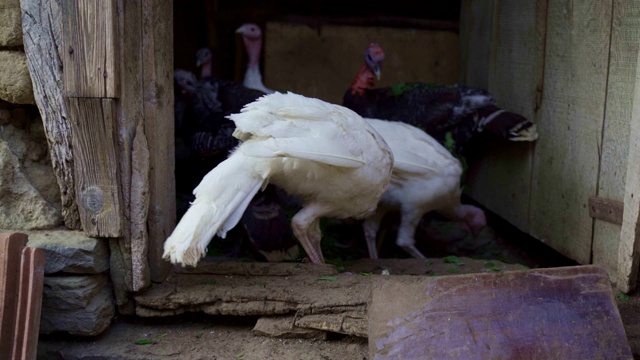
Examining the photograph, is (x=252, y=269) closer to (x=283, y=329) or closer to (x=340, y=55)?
(x=283, y=329)

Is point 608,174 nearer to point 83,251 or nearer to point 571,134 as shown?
point 571,134

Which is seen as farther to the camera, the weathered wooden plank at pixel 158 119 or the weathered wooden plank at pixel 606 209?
the weathered wooden plank at pixel 606 209

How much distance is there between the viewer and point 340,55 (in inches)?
308

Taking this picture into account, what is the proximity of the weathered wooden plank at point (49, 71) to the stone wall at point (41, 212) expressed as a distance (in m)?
0.07

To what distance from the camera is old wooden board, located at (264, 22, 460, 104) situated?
7781 mm

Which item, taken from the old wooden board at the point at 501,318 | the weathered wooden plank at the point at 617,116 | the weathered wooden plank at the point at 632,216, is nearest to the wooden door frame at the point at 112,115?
the old wooden board at the point at 501,318

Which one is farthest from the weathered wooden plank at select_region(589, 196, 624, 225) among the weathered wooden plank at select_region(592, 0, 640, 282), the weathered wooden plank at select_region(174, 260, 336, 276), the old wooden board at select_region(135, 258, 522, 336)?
the weathered wooden plank at select_region(174, 260, 336, 276)

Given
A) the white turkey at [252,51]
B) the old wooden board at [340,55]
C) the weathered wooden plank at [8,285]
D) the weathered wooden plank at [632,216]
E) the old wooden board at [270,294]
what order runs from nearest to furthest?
the weathered wooden plank at [8,285] < the old wooden board at [270,294] < the weathered wooden plank at [632,216] < the white turkey at [252,51] < the old wooden board at [340,55]

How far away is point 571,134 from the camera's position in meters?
5.14

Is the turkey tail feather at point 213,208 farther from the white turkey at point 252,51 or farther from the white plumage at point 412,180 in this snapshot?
the white turkey at point 252,51

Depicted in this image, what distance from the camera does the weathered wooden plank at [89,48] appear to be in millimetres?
3551

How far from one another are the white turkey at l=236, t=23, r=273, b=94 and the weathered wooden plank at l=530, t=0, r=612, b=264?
276cm

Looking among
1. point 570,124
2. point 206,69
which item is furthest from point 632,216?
point 206,69

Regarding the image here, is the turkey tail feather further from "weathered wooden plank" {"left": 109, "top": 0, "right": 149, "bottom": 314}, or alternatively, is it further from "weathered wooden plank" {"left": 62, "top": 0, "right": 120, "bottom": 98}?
"weathered wooden plank" {"left": 62, "top": 0, "right": 120, "bottom": 98}
